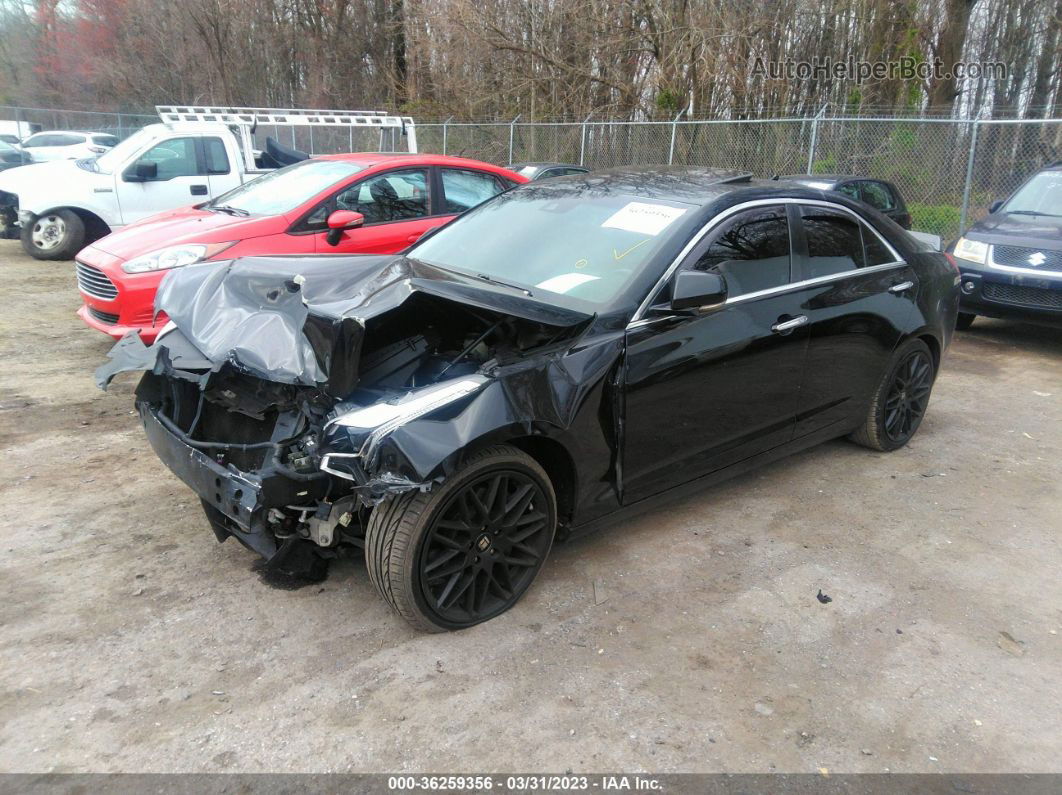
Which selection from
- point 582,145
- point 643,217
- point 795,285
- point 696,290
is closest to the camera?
point 696,290

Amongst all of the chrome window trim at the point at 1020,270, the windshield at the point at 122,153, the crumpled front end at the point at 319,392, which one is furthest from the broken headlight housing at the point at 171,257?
the chrome window trim at the point at 1020,270

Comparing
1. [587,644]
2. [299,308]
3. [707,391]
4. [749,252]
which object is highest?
[749,252]

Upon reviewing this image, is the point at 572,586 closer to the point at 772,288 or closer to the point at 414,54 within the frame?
the point at 772,288

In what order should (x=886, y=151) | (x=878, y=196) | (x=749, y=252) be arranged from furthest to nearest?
(x=886, y=151), (x=878, y=196), (x=749, y=252)

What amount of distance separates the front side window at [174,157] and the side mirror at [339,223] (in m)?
5.27

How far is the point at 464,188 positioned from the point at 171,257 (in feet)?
8.61

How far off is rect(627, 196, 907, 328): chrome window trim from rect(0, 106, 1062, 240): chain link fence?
7.52 meters

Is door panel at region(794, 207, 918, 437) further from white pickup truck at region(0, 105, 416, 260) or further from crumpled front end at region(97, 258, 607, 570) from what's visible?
white pickup truck at region(0, 105, 416, 260)

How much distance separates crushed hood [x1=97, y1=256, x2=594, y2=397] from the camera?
3.03 metres

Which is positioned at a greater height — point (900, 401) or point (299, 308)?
point (299, 308)

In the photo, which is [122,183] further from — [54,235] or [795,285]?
[795,285]

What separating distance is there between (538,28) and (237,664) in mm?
17814

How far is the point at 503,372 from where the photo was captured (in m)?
3.18

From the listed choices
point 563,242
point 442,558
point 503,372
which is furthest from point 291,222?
point 442,558
